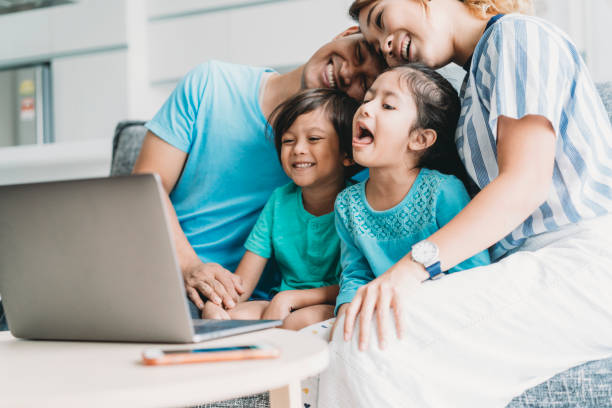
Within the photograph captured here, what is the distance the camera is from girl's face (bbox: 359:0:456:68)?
132 centimetres

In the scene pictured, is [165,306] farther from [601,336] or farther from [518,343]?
[601,336]

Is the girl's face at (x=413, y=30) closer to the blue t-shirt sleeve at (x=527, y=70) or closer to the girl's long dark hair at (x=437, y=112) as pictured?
the girl's long dark hair at (x=437, y=112)

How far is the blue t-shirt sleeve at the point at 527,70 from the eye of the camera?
→ 3.40 ft

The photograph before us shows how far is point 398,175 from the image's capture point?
130cm

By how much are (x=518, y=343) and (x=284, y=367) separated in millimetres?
500

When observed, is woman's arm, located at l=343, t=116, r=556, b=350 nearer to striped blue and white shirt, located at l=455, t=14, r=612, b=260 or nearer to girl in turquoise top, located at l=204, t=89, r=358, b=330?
striped blue and white shirt, located at l=455, t=14, r=612, b=260

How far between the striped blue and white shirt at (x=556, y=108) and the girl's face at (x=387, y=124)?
17 centimetres

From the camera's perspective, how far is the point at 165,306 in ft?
2.23

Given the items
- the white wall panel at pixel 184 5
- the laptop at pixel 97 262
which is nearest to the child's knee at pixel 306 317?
the laptop at pixel 97 262

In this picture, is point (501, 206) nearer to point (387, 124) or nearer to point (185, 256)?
point (387, 124)

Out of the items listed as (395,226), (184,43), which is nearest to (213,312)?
(395,226)

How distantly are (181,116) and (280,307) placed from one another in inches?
25.0

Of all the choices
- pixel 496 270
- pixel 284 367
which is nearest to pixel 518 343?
pixel 496 270

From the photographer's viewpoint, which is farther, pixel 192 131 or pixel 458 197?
pixel 192 131
